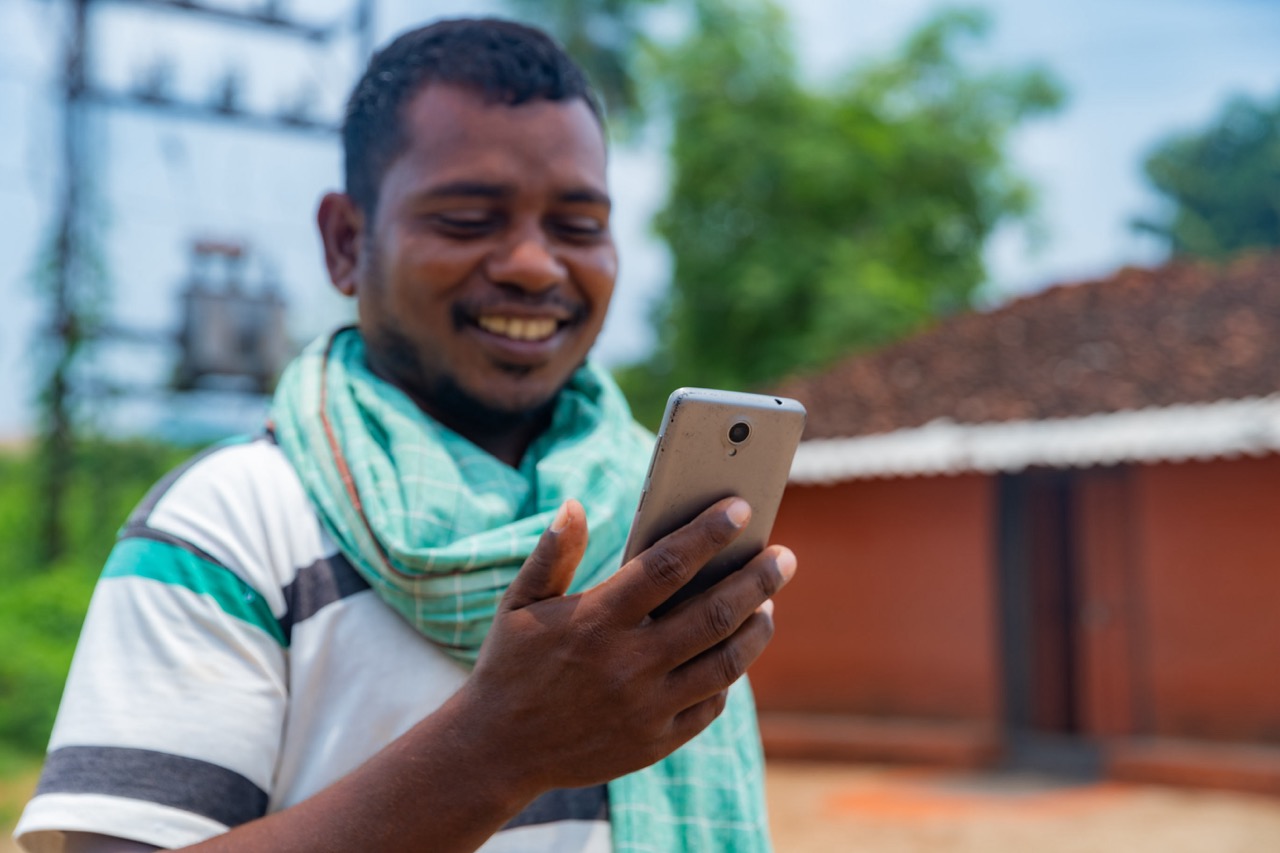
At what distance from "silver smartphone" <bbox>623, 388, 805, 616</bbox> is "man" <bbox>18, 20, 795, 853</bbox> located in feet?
0.14

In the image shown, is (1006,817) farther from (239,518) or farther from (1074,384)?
(239,518)

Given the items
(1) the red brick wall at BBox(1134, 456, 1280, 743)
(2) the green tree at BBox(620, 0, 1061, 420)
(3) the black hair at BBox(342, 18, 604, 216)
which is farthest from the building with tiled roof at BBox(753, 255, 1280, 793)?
(3) the black hair at BBox(342, 18, 604, 216)

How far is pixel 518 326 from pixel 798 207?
17864 mm

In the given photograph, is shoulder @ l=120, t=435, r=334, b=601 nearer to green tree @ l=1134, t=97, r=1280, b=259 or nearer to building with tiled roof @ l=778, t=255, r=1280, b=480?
building with tiled roof @ l=778, t=255, r=1280, b=480

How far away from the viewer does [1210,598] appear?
8.31 metres

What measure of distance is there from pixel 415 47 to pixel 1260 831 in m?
7.44

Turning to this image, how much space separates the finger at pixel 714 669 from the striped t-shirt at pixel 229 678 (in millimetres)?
293

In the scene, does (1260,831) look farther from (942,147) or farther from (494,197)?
(942,147)

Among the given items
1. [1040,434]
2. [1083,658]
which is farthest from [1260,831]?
[1040,434]

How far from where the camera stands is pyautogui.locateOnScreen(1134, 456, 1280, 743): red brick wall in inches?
317

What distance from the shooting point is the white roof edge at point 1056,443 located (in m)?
7.88

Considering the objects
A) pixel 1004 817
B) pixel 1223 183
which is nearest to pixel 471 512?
pixel 1004 817

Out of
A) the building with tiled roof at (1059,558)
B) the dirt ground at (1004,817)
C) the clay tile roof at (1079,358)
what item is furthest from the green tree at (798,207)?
the dirt ground at (1004,817)

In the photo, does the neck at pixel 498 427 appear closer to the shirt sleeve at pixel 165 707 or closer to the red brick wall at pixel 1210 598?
the shirt sleeve at pixel 165 707
